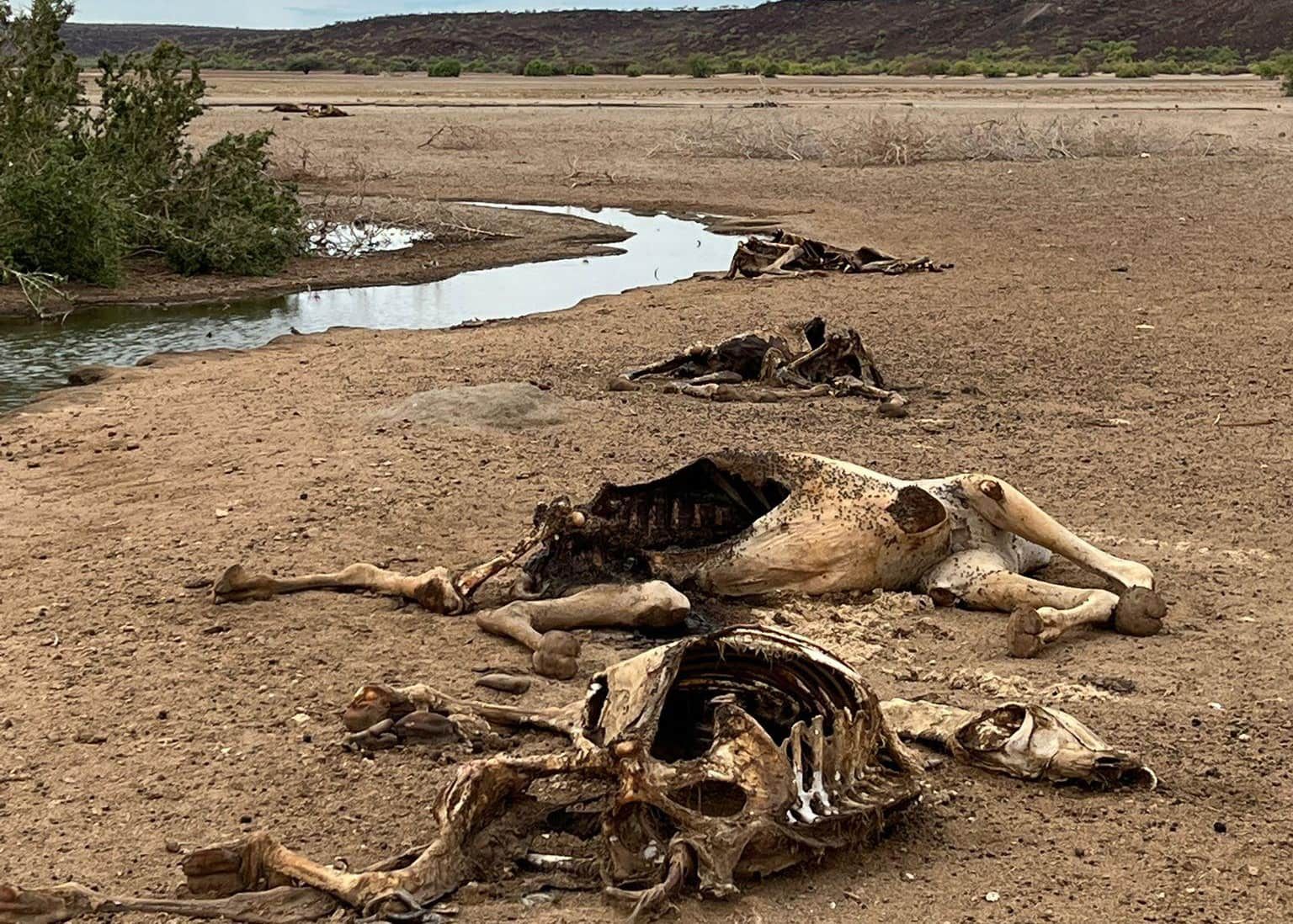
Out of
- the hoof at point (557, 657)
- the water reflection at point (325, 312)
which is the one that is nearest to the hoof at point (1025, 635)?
the hoof at point (557, 657)

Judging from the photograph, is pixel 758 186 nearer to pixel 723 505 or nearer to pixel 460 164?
pixel 460 164

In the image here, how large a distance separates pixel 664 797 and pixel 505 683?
1692mm

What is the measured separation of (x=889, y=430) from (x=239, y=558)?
396 cm

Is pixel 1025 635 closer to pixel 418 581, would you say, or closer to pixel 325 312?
pixel 418 581

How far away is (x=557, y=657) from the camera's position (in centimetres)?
540

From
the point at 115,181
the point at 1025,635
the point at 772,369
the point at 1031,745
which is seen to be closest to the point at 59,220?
the point at 115,181

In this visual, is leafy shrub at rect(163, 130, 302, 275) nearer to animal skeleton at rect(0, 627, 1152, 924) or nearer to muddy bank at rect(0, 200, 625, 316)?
muddy bank at rect(0, 200, 625, 316)

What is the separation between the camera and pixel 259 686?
5.41 metres

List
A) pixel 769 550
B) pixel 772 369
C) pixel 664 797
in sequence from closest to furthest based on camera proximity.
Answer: pixel 664 797, pixel 769 550, pixel 772 369

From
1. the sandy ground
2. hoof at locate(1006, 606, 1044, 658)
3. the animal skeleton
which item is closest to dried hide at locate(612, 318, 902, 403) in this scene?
the sandy ground

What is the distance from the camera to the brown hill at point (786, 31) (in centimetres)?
8994

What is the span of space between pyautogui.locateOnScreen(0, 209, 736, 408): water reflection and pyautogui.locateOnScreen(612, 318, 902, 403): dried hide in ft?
12.8

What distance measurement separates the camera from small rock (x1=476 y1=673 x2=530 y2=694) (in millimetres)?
5289

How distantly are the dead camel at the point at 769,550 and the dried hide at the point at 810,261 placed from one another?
383 inches
